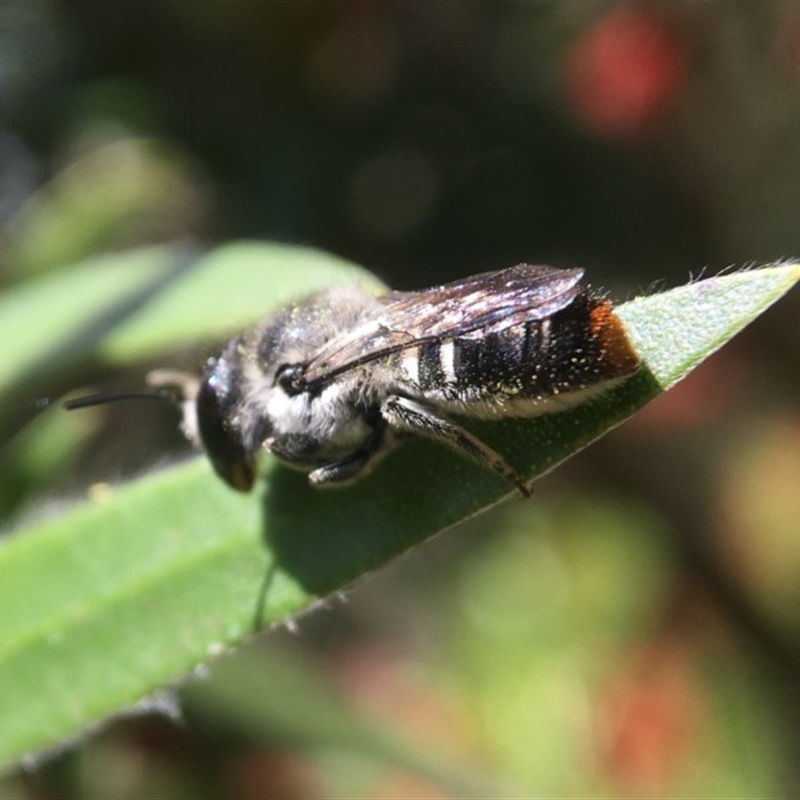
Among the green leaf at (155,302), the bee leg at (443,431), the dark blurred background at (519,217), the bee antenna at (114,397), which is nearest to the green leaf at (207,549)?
the bee leg at (443,431)

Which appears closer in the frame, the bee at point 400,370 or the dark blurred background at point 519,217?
the bee at point 400,370

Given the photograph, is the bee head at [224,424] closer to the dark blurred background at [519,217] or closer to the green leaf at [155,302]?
the green leaf at [155,302]

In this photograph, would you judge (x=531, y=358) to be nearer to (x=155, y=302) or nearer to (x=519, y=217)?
(x=155, y=302)

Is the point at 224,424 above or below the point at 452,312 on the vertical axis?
below

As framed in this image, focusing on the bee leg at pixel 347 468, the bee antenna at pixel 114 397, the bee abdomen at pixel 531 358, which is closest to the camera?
the bee abdomen at pixel 531 358

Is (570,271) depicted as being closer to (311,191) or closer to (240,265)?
(240,265)

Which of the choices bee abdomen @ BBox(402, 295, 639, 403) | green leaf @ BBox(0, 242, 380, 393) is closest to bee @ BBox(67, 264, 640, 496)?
bee abdomen @ BBox(402, 295, 639, 403)

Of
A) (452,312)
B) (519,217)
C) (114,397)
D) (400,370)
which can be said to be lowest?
(519,217)

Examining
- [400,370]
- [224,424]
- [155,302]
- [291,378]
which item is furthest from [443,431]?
[155,302]
